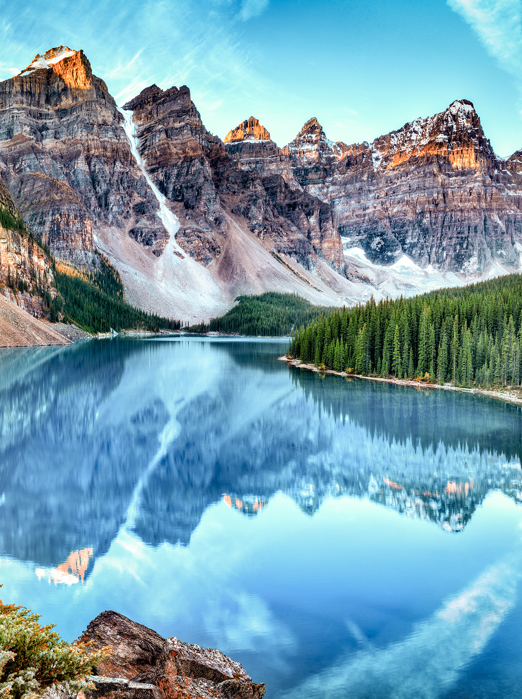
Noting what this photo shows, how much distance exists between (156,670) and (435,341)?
4997 centimetres

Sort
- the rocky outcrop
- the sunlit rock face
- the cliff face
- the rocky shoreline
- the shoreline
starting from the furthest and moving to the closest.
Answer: the sunlit rock face
the cliff face
the rocky outcrop
the shoreline
the rocky shoreline

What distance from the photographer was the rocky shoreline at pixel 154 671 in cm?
505

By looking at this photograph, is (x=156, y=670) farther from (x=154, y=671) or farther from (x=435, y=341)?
(x=435, y=341)

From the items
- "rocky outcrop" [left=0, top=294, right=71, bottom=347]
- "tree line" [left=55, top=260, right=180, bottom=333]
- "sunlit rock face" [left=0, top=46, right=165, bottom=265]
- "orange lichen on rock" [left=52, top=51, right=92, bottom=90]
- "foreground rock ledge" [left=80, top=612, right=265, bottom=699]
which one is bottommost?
"foreground rock ledge" [left=80, top=612, right=265, bottom=699]

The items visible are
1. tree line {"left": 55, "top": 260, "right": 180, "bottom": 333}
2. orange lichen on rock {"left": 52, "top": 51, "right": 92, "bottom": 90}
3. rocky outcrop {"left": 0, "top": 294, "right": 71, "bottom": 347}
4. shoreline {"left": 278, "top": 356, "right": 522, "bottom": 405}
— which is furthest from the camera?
orange lichen on rock {"left": 52, "top": 51, "right": 92, "bottom": 90}

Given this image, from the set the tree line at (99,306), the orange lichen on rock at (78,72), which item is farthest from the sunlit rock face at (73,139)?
the tree line at (99,306)

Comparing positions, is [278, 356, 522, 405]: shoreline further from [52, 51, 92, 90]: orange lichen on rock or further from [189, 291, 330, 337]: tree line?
[52, 51, 92, 90]: orange lichen on rock

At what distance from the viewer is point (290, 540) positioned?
13094 millimetres

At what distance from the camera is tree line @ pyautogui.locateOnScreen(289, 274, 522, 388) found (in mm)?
46938

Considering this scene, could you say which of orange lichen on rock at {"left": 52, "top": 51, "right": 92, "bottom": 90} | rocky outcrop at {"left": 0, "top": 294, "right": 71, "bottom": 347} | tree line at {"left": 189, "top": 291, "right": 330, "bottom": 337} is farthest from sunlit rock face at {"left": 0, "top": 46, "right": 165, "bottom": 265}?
rocky outcrop at {"left": 0, "top": 294, "right": 71, "bottom": 347}

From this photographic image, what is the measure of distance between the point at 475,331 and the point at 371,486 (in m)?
36.4

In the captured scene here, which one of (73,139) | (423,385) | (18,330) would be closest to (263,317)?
(18,330)

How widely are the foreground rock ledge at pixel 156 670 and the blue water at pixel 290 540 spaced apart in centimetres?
183

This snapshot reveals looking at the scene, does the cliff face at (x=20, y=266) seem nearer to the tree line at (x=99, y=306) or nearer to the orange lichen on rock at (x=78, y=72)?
the tree line at (x=99, y=306)
